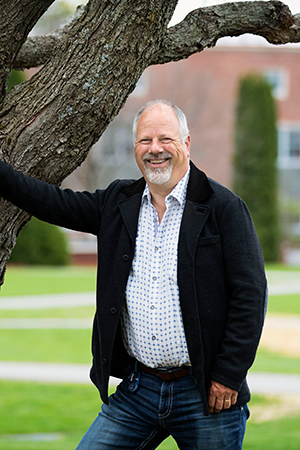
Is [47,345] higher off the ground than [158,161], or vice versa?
[158,161]

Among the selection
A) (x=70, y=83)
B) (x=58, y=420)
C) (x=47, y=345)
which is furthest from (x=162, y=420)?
(x=47, y=345)

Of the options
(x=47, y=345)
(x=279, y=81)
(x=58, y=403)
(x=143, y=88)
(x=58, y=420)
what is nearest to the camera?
(x=58, y=420)

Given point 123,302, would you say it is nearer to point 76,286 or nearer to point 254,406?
point 254,406

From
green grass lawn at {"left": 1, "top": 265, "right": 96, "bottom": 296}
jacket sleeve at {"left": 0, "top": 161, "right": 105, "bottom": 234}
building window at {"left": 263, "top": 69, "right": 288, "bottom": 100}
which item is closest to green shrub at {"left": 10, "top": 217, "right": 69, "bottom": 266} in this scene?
green grass lawn at {"left": 1, "top": 265, "right": 96, "bottom": 296}

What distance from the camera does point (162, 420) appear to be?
2.50 meters

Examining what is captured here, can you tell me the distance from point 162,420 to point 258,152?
873 inches

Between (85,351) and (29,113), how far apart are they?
6.23 meters

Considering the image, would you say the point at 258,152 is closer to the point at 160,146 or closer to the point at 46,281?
the point at 46,281

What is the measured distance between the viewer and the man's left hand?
240 centimetres

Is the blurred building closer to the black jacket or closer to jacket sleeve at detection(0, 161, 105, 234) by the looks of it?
jacket sleeve at detection(0, 161, 105, 234)

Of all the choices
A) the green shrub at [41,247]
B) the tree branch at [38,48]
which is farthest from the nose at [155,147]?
the green shrub at [41,247]

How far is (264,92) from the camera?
78.5ft

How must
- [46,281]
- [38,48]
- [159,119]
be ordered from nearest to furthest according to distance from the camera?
[159,119]
[38,48]
[46,281]

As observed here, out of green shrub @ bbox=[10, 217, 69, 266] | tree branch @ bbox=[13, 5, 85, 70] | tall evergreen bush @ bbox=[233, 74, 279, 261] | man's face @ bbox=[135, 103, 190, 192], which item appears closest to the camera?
man's face @ bbox=[135, 103, 190, 192]
